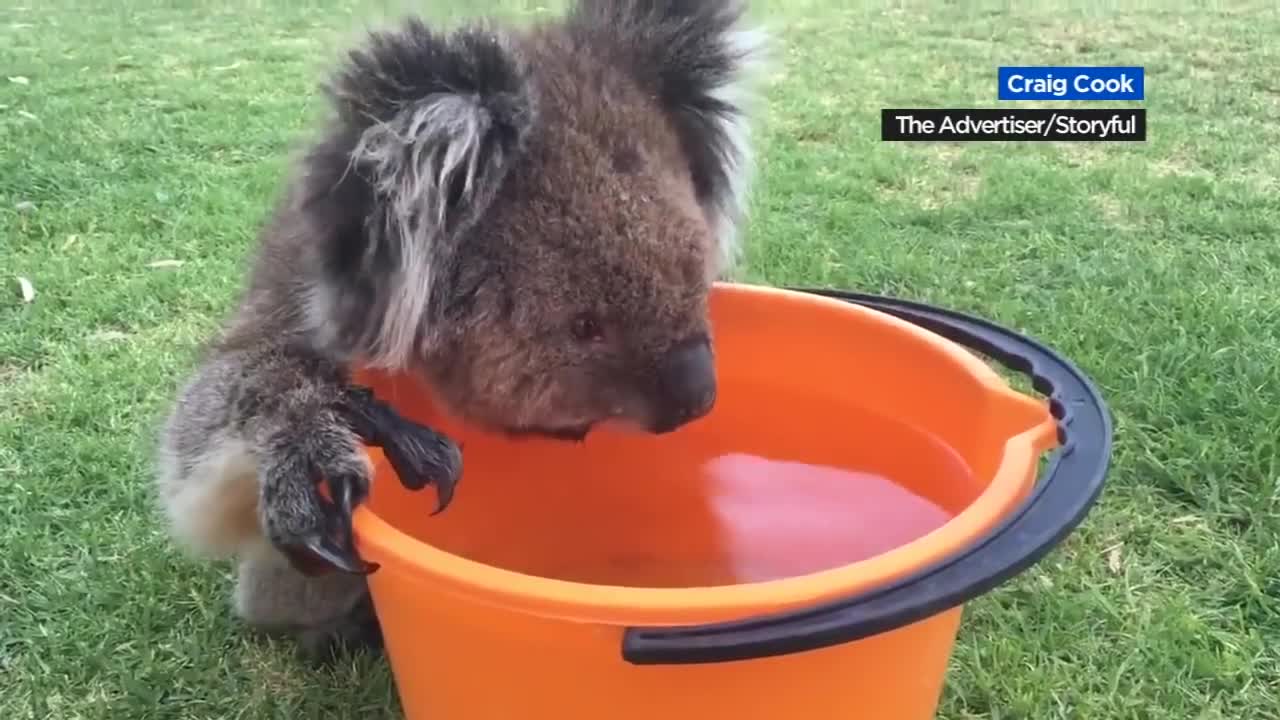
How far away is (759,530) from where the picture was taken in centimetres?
197

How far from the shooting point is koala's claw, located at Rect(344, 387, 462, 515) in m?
1.40

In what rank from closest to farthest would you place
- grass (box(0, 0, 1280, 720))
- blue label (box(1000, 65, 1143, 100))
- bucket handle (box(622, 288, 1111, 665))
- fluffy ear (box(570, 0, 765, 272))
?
bucket handle (box(622, 288, 1111, 665)), fluffy ear (box(570, 0, 765, 272)), grass (box(0, 0, 1280, 720)), blue label (box(1000, 65, 1143, 100))

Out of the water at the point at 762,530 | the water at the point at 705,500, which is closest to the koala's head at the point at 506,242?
the water at the point at 705,500

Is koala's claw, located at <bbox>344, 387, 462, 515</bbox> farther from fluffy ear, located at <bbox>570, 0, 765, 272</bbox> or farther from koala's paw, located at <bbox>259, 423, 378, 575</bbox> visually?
fluffy ear, located at <bbox>570, 0, 765, 272</bbox>

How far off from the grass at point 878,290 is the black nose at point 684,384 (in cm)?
52

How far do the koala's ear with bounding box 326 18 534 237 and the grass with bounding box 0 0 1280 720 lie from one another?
14 cm

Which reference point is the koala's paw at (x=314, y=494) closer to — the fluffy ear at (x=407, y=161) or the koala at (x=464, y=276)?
the koala at (x=464, y=276)

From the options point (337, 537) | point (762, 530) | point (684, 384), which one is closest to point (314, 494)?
point (337, 537)

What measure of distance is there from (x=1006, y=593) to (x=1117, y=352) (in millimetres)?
863

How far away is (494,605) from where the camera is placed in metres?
1.07

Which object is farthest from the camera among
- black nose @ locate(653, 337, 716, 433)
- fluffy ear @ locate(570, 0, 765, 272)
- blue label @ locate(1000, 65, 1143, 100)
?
blue label @ locate(1000, 65, 1143, 100)

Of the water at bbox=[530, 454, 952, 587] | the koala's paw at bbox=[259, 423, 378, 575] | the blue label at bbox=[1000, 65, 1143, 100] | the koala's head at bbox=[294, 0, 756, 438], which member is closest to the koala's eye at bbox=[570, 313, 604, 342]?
the koala's head at bbox=[294, 0, 756, 438]

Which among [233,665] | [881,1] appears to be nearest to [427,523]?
[233,665]

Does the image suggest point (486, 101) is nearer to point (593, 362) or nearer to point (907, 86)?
point (593, 362)
